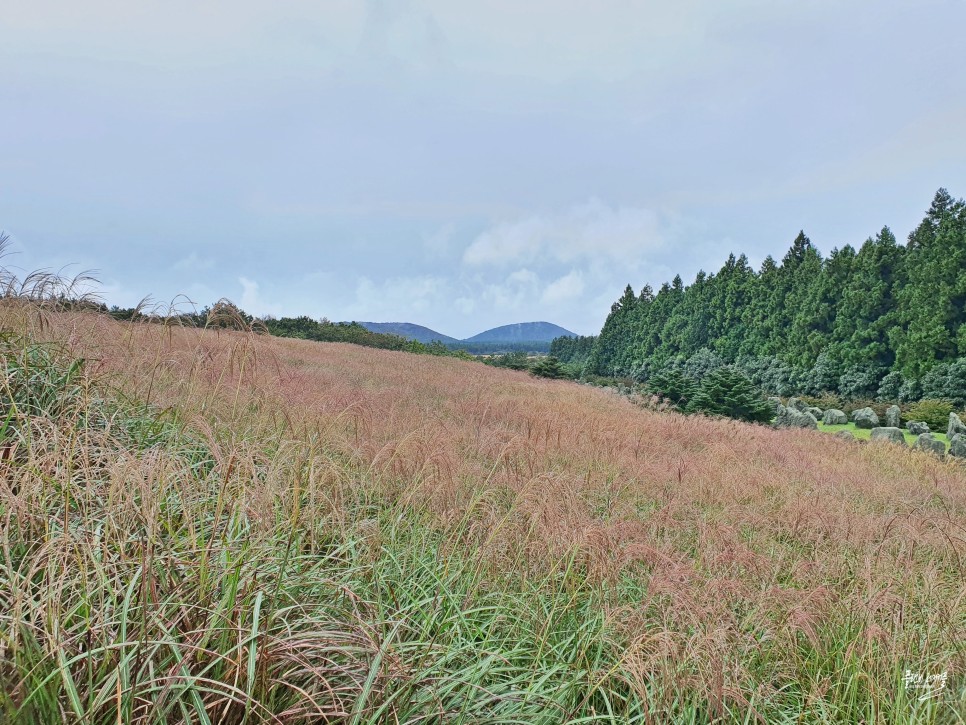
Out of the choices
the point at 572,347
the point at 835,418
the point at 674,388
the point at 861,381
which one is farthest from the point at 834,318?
the point at 572,347

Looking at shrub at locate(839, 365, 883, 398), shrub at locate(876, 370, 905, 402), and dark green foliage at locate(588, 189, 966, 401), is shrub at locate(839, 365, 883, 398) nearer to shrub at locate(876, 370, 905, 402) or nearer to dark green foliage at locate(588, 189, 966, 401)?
dark green foliage at locate(588, 189, 966, 401)

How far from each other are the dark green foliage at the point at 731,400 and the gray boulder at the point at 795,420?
2.07 ft

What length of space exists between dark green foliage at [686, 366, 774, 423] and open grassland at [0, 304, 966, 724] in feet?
29.2

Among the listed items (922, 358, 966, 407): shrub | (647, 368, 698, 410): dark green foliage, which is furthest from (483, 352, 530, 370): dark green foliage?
(922, 358, 966, 407): shrub

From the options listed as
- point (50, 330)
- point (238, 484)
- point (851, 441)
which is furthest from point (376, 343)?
point (238, 484)

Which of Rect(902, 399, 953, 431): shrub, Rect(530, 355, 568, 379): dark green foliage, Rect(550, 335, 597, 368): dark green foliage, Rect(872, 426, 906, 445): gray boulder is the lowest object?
Rect(872, 426, 906, 445): gray boulder

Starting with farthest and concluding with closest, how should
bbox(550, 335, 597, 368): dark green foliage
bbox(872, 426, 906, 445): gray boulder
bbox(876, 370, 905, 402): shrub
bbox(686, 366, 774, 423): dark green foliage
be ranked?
bbox(550, 335, 597, 368): dark green foliage
bbox(876, 370, 905, 402): shrub
bbox(686, 366, 774, 423): dark green foliage
bbox(872, 426, 906, 445): gray boulder

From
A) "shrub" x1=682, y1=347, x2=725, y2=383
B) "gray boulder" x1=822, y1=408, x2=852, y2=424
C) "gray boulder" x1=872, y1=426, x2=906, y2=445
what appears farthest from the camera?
"shrub" x1=682, y1=347, x2=725, y2=383

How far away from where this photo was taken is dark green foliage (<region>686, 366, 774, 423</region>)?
13859 mm

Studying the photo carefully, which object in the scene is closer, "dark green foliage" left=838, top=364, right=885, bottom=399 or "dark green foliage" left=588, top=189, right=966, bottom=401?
"dark green foliage" left=588, top=189, right=966, bottom=401

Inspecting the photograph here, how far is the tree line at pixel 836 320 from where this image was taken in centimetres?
1877

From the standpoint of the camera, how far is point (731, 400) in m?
13.7

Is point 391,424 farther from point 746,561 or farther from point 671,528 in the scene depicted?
point 746,561

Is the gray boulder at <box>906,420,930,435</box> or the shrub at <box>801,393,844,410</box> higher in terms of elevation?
the shrub at <box>801,393,844,410</box>
